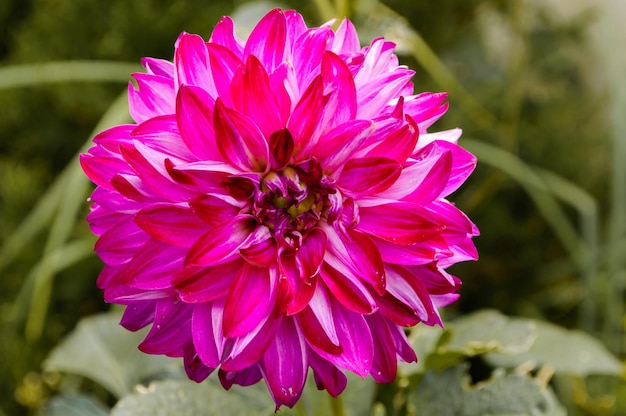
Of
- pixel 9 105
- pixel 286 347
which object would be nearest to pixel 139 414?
pixel 286 347

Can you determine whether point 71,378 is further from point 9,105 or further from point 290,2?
point 290,2

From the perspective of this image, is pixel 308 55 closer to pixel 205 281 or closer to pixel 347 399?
pixel 205 281

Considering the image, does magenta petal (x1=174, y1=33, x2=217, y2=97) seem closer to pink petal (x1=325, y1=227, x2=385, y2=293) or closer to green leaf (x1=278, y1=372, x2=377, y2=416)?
pink petal (x1=325, y1=227, x2=385, y2=293)

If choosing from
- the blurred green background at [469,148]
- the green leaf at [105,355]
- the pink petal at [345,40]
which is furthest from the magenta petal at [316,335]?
the blurred green background at [469,148]

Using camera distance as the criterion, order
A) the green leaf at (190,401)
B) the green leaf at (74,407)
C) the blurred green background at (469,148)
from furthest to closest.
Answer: the blurred green background at (469,148) < the green leaf at (74,407) < the green leaf at (190,401)

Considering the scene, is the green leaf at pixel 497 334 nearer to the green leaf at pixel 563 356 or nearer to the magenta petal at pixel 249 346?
the green leaf at pixel 563 356

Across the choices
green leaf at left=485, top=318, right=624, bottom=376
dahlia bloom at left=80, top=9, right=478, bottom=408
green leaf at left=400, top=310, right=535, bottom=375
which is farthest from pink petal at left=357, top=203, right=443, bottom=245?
green leaf at left=485, top=318, right=624, bottom=376

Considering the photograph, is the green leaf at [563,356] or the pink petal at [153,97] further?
the green leaf at [563,356]
